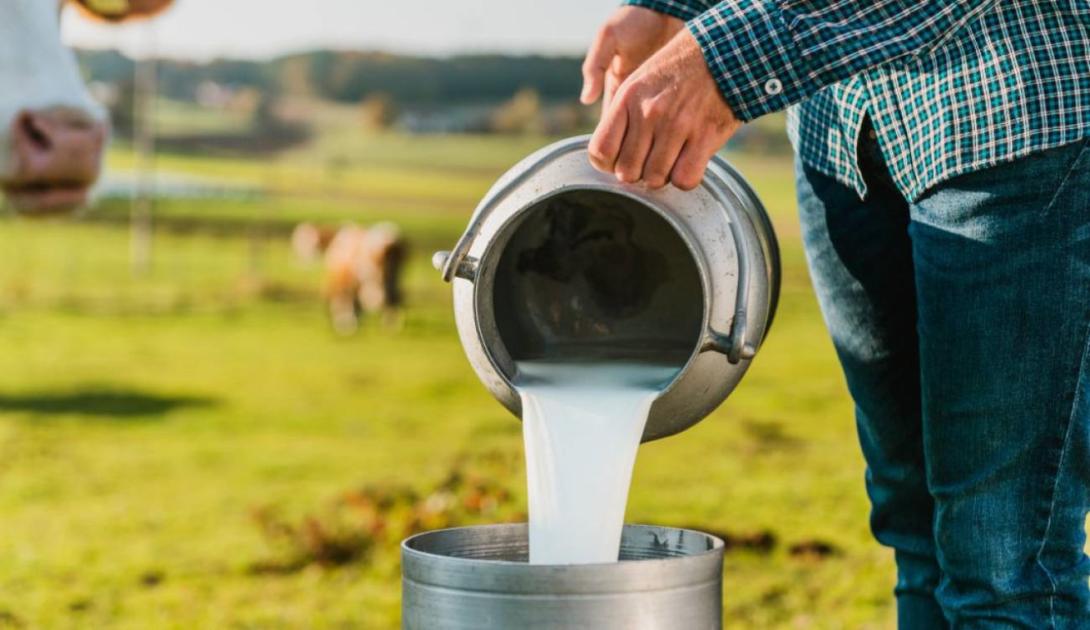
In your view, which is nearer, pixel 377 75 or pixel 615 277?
pixel 615 277

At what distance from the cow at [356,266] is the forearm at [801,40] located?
7.48 meters

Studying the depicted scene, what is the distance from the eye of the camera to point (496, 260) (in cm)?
152

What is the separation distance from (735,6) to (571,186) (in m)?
0.22

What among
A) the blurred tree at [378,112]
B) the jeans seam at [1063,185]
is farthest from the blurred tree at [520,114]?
the jeans seam at [1063,185]

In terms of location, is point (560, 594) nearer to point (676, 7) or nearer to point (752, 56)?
point (752, 56)

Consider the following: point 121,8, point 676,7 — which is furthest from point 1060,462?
point 121,8

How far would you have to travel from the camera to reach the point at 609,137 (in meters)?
1.30

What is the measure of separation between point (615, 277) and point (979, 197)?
0.44 metres

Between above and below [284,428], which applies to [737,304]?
above

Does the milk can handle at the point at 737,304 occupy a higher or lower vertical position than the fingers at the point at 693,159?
lower

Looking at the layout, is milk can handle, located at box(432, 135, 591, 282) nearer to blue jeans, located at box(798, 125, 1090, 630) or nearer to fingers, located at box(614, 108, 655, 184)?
fingers, located at box(614, 108, 655, 184)

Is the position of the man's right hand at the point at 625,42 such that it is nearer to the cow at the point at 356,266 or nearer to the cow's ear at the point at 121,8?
the cow's ear at the point at 121,8

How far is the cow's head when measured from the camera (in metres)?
2.21

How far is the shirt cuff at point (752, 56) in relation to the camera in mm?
1283
